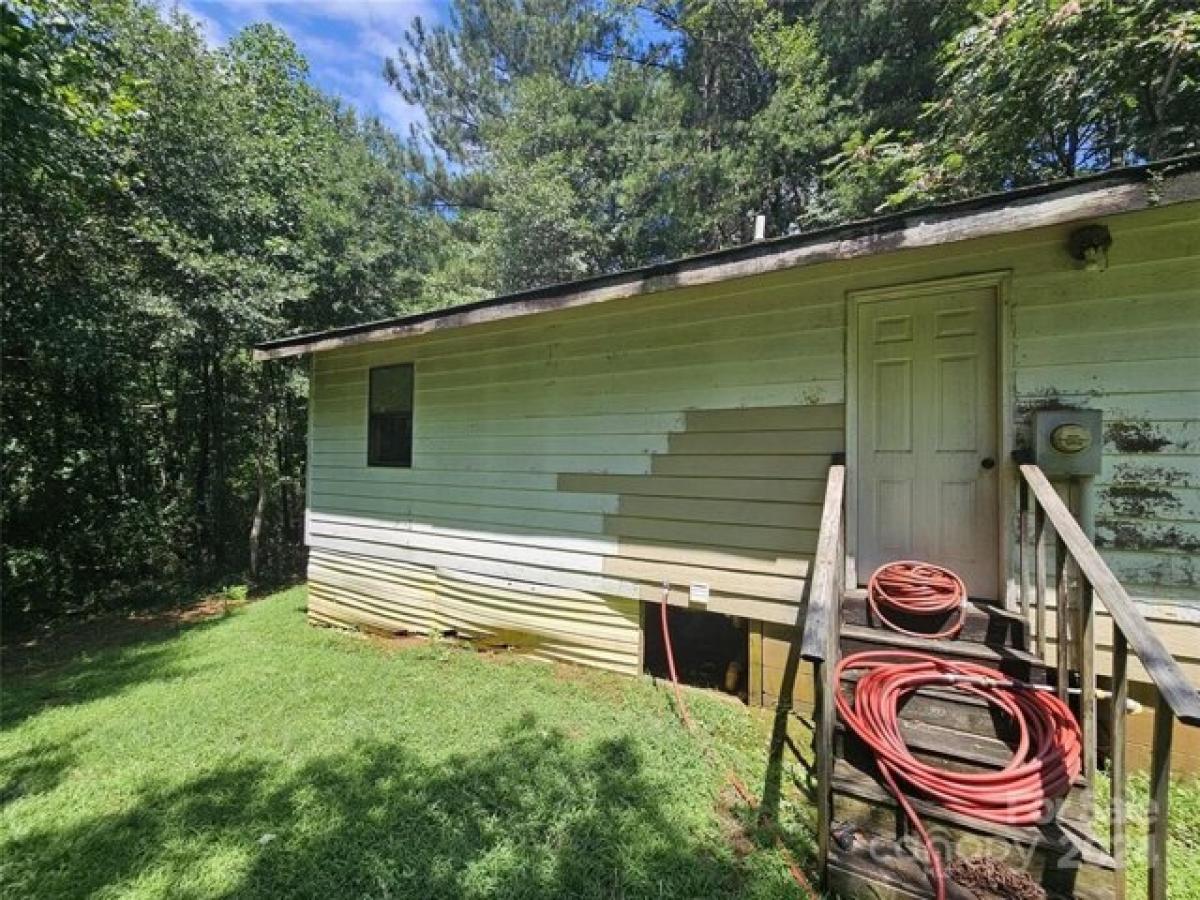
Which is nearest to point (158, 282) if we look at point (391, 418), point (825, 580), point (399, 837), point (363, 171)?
point (391, 418)

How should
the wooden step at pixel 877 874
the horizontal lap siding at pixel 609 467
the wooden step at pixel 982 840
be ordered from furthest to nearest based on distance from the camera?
the horizontal lap siding at pixel 609 467
the wooden step at pixel 877 874
the wooden step at pixel 982 840

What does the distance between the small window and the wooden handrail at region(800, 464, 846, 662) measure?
420cm

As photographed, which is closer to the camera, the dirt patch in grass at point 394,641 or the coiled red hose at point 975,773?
the coiled red hose at point 975,773

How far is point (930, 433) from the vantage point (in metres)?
3.40

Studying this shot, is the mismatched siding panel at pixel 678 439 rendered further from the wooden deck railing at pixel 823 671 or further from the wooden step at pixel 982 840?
the wooden step at pixel 982 840

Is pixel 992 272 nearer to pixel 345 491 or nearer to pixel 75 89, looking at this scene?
pixel 345 491

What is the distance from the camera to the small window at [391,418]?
598 cm

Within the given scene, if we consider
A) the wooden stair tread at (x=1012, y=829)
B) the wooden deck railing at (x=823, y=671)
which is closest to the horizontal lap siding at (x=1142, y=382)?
the wooden stair tread at (x=1012, y=829)

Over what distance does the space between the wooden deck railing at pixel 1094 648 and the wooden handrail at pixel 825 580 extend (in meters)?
0.87

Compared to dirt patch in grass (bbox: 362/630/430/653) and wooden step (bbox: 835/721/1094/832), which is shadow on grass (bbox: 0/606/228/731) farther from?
wooden step (bbox: 835/721/1094/832)

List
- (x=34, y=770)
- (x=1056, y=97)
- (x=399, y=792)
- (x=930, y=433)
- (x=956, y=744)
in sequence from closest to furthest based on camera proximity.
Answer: (x=956, y=744), (x=399, y=792), (x=930, y=433), (x=34, y=770), (x=1056, y=97)

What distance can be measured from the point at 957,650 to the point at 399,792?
2951 millimetres

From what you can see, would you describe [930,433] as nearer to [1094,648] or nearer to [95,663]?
[1094,648]

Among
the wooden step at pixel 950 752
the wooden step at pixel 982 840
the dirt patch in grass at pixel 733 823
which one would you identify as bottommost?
the dirt patch in grass at pixel 733 823
